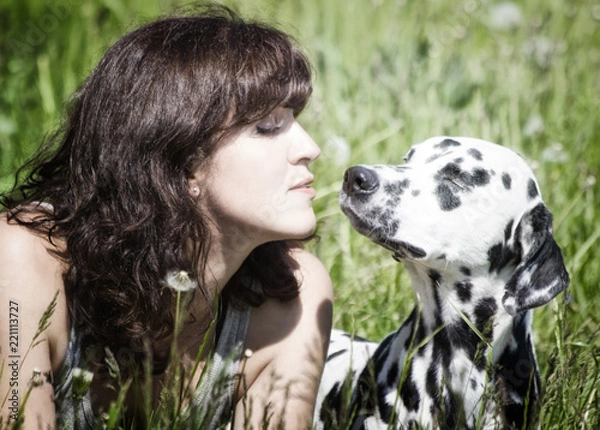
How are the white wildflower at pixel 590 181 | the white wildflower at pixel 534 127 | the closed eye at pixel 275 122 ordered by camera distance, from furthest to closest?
the white wildflower at pixel 534 127 → the white wildflower at pixel 590 181 → the closed eye at pixel 275 122

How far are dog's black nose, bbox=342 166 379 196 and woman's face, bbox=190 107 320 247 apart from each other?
14 cm

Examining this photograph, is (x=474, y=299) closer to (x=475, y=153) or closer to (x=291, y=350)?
(x=475, y=153)

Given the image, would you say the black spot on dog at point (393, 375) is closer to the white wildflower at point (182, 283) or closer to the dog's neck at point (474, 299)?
the dog's neck at point (474, 299)

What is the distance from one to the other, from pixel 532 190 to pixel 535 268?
27cm

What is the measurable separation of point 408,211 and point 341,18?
149 inches

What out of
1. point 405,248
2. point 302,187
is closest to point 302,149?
point 302,187

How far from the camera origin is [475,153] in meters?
2.95

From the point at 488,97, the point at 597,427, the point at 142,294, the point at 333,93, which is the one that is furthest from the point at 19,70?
the point at 597,427

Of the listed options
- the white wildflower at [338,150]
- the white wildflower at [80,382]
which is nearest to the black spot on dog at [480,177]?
the white wildflower at [80,382]

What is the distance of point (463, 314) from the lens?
290cm

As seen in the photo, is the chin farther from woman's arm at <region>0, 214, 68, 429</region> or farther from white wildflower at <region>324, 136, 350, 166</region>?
white wildflower at <region>324, 136, 350, 166</region>

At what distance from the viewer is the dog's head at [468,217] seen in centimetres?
280

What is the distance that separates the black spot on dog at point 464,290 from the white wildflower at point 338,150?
188 centimetres

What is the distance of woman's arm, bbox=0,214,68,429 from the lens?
8.19 feet
